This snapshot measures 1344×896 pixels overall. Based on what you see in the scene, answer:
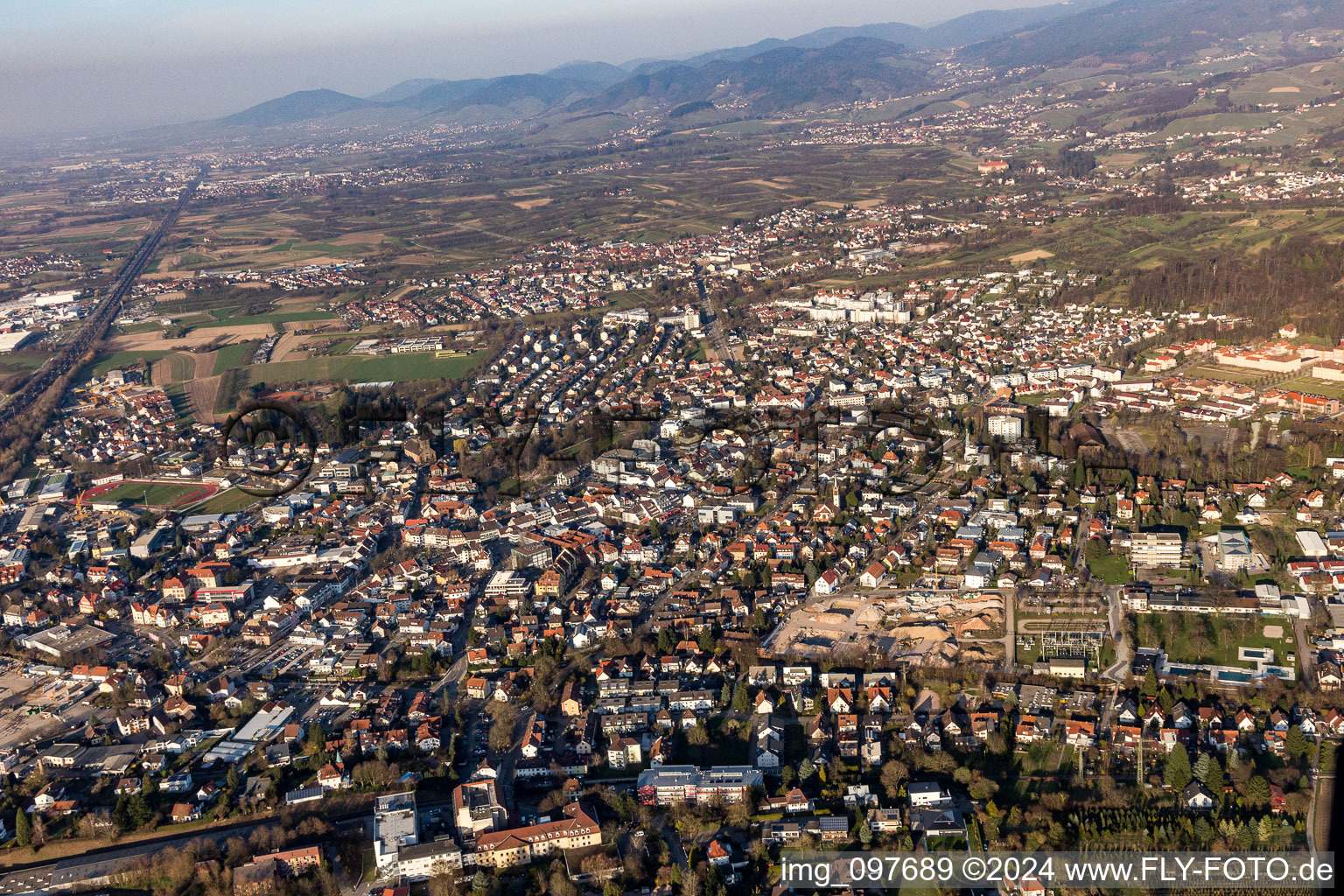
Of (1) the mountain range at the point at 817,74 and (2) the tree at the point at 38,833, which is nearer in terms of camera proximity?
(2) the tree at the point at 38,833

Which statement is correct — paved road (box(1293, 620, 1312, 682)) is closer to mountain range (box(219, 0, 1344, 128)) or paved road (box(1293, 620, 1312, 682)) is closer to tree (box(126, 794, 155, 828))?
tree (box(126, 794, 155, 828))

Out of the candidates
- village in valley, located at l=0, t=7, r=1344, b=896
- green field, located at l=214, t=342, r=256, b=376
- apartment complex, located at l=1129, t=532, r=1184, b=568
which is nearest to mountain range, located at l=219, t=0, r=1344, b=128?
village in valley, located at l=0, t=7, r=1344, b=896

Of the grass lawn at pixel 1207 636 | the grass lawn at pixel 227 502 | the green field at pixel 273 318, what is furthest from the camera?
the green field at pixel 273 318

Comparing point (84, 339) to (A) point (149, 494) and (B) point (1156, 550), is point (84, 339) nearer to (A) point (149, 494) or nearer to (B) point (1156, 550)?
(A) point (149, 494)

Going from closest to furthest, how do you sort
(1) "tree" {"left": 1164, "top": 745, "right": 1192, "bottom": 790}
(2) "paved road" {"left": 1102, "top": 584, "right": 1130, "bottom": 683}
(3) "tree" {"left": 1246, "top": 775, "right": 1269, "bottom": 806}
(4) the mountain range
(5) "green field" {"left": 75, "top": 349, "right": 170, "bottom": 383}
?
(3) "tree" {"left": 1246, "top": 775, "right": 1269, "bottom": 806}, (1) "tree" {"left": 1164, "top": 745, "right": 1192, "bottom": 790}, (2) "paved road" {"left": 1102, "top": 584, "right": 1130, "bottom": 683}, (5) "green field" {"left": 75, "top": 349, "right": 170, "bottom": 383}, (4) the mountain range

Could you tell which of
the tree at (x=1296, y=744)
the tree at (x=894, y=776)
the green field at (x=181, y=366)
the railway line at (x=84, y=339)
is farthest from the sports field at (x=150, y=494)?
the tree at (x=1296, y=744)

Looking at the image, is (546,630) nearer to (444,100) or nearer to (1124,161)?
(1124,161)

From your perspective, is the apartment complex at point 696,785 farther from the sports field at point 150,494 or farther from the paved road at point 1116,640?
the sports field at point 150,494

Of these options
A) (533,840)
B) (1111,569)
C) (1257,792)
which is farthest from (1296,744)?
(533,840)

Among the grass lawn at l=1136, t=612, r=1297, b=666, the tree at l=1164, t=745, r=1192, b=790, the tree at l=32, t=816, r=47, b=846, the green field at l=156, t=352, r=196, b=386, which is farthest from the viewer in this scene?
the green field at l=156, t=352, r=196, b=386
